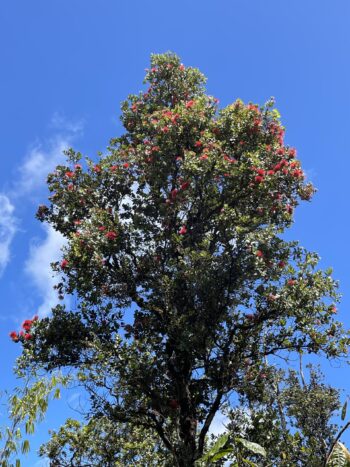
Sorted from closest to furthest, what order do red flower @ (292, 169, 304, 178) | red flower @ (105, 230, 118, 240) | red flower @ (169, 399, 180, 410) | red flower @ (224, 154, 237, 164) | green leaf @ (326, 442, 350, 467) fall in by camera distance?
green leaf @ (326, 442, 350, 467) → red flower @ (169, 399, 180, 410) → red flower @ (105, 230, 118, 240) → red flower @ (224, 154, 237, 164) → red flower @ (292, 169, 304, 178)

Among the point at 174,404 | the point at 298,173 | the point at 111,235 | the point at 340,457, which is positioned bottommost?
the point at 340,457

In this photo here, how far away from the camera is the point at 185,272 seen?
42.5ft

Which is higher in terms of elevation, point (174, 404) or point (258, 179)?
point (258, 179)

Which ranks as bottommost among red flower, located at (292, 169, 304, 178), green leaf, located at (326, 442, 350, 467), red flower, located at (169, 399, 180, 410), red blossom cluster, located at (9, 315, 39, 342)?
green leaf, located at (326, 442, 350, 467)

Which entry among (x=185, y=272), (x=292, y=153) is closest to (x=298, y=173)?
(x=292, y=153)

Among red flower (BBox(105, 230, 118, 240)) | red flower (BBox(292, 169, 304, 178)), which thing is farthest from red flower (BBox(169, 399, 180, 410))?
red flower (BBox(292, 169, 304, 178))

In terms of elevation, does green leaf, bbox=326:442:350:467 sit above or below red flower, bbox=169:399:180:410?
below

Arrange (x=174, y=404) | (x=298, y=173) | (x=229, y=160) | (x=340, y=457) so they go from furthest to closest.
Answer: (x=298, y=173) → (x=229, y=160) → (x=174, y=404) → (x=340, y=457)

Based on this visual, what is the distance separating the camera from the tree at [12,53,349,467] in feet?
42.5

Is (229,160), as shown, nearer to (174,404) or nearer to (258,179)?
(258,179)

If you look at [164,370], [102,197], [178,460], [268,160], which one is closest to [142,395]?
[164,370]

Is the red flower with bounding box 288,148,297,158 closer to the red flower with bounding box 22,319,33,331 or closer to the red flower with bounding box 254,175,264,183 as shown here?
the red flower with bounding box 254,175,264,183

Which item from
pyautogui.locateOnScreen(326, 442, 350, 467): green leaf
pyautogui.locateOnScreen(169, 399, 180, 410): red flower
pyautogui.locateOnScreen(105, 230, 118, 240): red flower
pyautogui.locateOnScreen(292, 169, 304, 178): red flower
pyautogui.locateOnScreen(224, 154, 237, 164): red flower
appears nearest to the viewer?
pyautogui.locateOnScreen(326, 442, 350, 467): green leaf

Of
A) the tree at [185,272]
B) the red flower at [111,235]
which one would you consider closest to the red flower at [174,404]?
the tree at [185,272]
